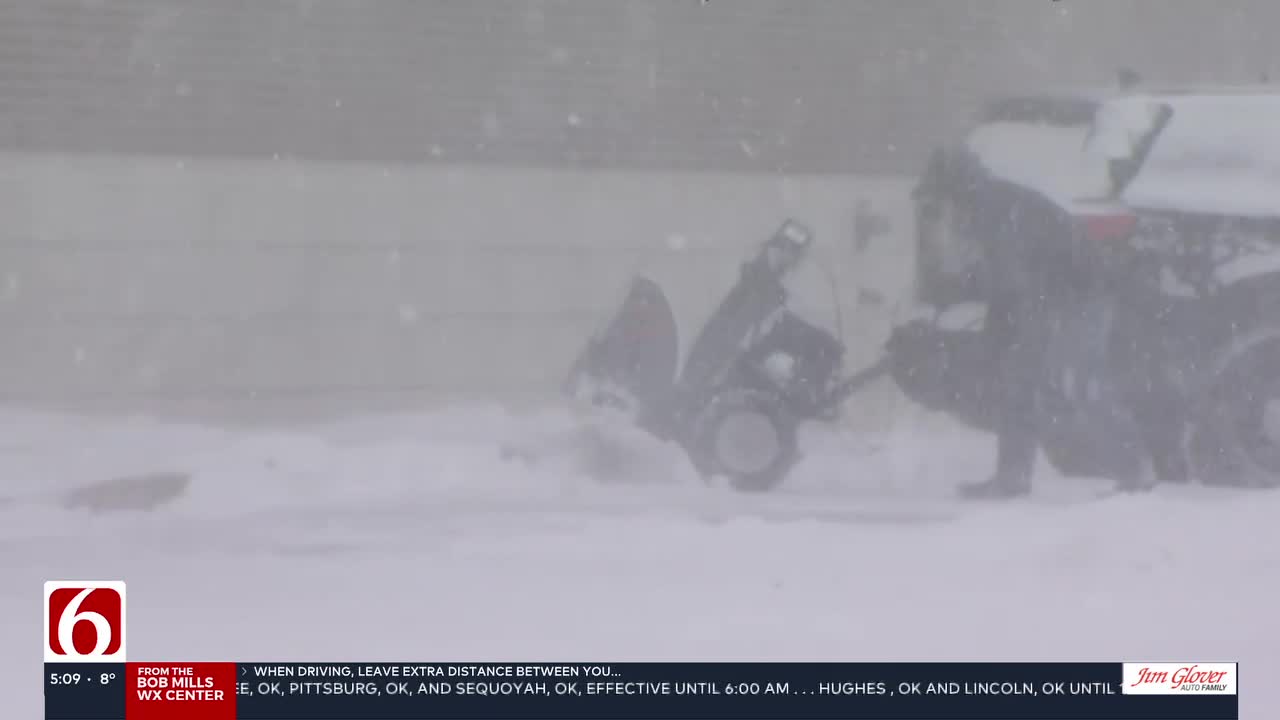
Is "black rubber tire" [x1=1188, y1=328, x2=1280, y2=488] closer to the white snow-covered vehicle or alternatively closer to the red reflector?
the white snow-covered vehicle

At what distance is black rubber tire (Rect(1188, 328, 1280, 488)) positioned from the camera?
4.81 meters

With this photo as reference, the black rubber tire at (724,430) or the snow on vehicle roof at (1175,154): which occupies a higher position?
the snow on vehicle roof at (1175,154)

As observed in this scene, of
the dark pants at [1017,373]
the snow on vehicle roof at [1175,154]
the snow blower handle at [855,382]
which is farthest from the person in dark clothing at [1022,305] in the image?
the snow blower handle at [855,382]

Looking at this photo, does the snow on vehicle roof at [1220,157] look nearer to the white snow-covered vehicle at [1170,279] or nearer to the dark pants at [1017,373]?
the white snow-covered vehicle at [1170,279]

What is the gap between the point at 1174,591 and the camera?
3928 mm

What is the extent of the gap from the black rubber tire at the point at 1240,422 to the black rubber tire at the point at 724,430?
1.60m

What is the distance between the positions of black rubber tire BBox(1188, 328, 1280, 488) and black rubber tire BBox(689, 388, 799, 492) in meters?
1.60

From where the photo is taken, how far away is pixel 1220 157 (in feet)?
16.2

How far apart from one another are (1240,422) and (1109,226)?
3.10 ft

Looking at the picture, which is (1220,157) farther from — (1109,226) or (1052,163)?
(1052,163)

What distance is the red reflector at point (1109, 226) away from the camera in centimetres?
486

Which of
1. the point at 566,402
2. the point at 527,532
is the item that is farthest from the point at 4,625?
the point at 566,402

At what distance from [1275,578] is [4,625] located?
3.99 m

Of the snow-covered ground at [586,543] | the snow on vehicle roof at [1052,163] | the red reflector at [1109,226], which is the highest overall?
the snow on vehicle roof at [1052,163]
